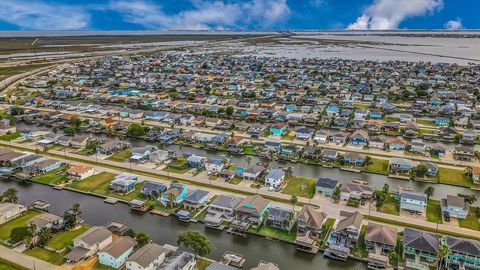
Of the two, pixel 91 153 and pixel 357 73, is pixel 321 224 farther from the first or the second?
pixel 357 73

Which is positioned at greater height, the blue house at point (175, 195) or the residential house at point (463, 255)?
the blue house at point (175, 195)

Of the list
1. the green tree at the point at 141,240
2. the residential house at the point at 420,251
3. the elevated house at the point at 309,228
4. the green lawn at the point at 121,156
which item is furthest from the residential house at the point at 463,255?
the green lawn at the point at 121,156

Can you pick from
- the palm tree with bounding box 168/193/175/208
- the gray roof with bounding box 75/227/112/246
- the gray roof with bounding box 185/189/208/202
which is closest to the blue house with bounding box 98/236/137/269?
the gray roof with bounding box 75/227/112/246

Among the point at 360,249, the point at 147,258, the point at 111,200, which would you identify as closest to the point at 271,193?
the point at 360,249

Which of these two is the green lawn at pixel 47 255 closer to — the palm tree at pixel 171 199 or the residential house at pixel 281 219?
the palm tree at pixel 171 199

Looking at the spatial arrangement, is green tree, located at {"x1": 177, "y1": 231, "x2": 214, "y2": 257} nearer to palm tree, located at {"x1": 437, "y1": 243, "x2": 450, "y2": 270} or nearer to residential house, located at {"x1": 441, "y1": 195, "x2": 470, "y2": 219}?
palm tree, located at {"x1": 437, "y1": 243, "x2": 450, "y2": 270}

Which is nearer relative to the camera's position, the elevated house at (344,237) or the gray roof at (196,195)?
the elevated house at (344,237)

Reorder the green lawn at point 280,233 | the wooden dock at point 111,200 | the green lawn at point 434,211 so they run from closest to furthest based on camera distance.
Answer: the green lawn at point 280,233, the green lawn at point 434,211, the wooden dock at point 111,200
